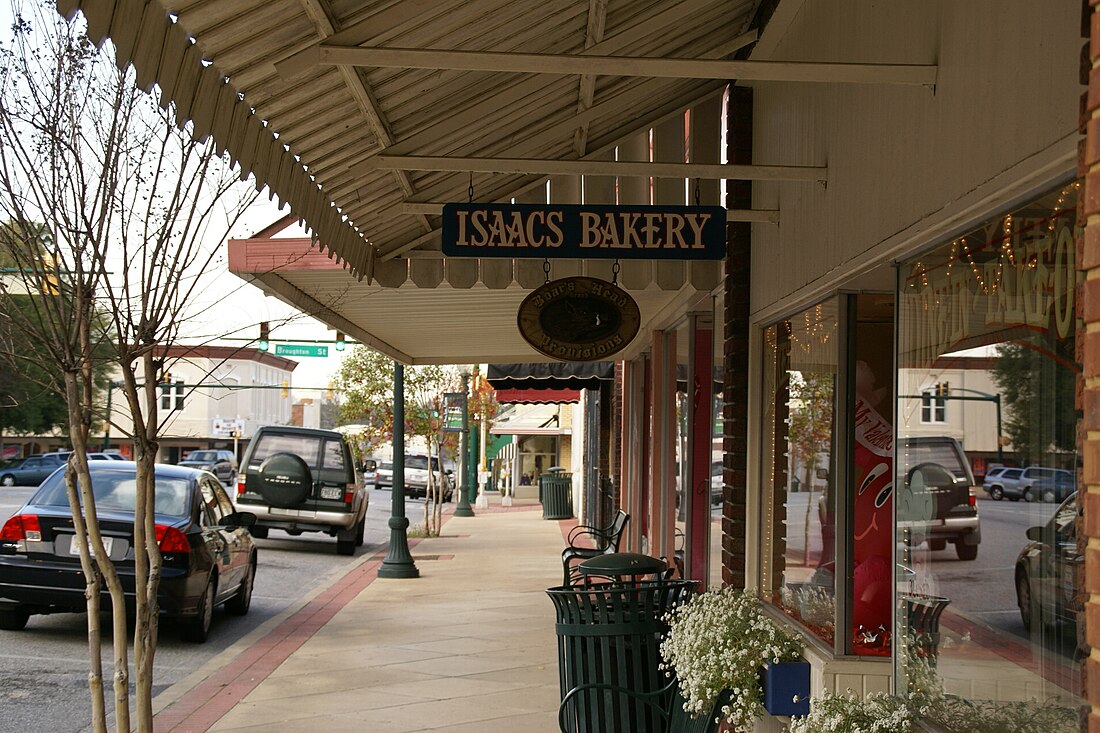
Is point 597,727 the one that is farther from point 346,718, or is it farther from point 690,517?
point 690,517

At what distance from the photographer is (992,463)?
3.40 m

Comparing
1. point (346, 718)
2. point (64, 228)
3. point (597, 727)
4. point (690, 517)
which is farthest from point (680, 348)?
point (64, 228)

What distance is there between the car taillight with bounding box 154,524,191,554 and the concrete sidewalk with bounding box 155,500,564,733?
0.98 m

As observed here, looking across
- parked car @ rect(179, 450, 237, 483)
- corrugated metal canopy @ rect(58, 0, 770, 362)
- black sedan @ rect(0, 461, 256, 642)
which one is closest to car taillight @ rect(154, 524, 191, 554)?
black sedan @ rect(0, 461, 256, 642)

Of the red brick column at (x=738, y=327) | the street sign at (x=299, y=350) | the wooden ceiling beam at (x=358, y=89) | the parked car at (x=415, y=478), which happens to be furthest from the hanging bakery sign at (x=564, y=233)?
the parked car at (x=415, y=478)

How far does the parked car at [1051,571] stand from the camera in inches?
114

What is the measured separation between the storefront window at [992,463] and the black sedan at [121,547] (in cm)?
727

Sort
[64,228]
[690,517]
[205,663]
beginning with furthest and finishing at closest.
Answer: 1. [205,663]
2. [690,517]
3. [64,228]

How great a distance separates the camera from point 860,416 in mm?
5402

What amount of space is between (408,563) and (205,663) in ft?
20.6

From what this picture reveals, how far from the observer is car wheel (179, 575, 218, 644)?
10336 millimetres

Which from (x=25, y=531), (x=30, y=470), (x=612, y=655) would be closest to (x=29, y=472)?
(x=30, y=470)

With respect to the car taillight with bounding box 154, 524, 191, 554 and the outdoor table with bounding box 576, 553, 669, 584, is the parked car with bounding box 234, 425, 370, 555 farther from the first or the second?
the outdoor table with bounding box 576, 553, 669, 584

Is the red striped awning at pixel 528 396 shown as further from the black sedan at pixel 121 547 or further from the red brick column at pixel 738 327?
the red brick column at pixel 738 327
